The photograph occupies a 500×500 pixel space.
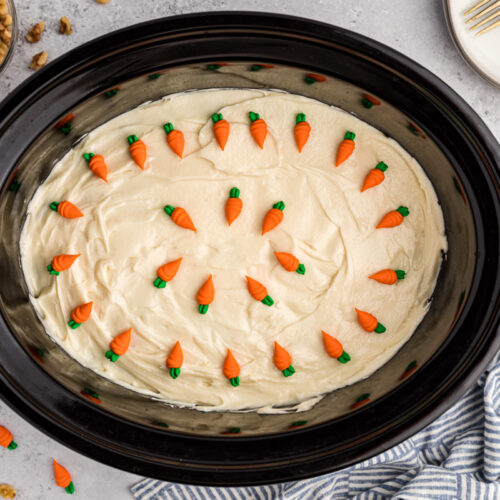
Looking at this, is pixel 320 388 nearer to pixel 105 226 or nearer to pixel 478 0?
pixel 105 226

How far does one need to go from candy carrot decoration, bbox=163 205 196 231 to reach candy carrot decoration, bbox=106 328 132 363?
404 millimetres

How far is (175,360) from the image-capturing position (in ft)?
6.10

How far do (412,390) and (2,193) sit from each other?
1.38 m

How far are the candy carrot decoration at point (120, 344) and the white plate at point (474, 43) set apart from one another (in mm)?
1493

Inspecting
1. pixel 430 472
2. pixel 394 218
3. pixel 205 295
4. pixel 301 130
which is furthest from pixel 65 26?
pixel 430 472

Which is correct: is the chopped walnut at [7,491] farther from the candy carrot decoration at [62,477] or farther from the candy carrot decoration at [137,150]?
the candy carrot decoration at [137,150]

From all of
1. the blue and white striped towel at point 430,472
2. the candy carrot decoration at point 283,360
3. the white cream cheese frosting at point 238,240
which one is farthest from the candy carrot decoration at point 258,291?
the blue and white striped towel at point 430,472

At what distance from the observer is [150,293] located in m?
1.86

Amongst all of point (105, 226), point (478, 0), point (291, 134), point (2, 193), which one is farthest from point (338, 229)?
point (2, 193)

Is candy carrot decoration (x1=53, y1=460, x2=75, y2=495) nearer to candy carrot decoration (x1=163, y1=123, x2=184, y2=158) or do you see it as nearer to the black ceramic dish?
the black ceramic dish

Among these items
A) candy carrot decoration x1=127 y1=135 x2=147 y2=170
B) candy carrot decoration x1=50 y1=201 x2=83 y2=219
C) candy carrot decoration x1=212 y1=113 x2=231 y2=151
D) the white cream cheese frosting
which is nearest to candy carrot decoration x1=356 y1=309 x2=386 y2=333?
the white cream cheese frosting

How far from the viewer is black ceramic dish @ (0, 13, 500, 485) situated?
1.58m

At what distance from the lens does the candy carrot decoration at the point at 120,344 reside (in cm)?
186

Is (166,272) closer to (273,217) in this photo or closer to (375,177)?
(273,217)
